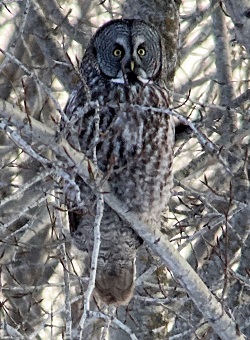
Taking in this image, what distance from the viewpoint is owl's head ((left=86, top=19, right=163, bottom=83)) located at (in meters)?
5.12

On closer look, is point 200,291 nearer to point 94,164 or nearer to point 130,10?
point 94,164

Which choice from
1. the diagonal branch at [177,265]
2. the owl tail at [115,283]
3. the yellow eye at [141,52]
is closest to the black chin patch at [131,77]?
the yellow eye at [141,52]

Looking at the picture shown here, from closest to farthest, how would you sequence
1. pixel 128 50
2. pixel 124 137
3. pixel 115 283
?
pixel 124 137
pixel 128 50
pixel 115 283

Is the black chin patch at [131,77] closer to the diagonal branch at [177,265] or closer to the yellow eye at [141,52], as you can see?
the yellow eye at [141,52]

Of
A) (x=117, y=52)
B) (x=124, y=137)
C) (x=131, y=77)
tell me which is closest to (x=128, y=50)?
(x=117, y=52)

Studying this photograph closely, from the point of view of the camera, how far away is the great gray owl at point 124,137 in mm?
4832

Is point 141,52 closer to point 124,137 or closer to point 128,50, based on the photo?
point 128,50

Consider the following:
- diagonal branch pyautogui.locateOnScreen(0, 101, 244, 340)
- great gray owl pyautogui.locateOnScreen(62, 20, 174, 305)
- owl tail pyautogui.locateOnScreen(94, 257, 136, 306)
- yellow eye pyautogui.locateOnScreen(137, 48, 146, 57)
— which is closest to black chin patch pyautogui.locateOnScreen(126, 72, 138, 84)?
great gray owl pyautogui.locateOnScreen(62, 20, 174, 305)

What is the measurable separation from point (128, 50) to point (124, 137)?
644 mm

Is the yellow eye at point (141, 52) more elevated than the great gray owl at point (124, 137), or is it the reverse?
the yellow eye at point (141, 52)

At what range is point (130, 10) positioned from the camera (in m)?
5.98

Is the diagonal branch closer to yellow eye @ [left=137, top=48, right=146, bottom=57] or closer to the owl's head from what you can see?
the owl's head

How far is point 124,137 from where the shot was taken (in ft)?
15.9

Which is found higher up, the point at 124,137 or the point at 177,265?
the point at 124,137
